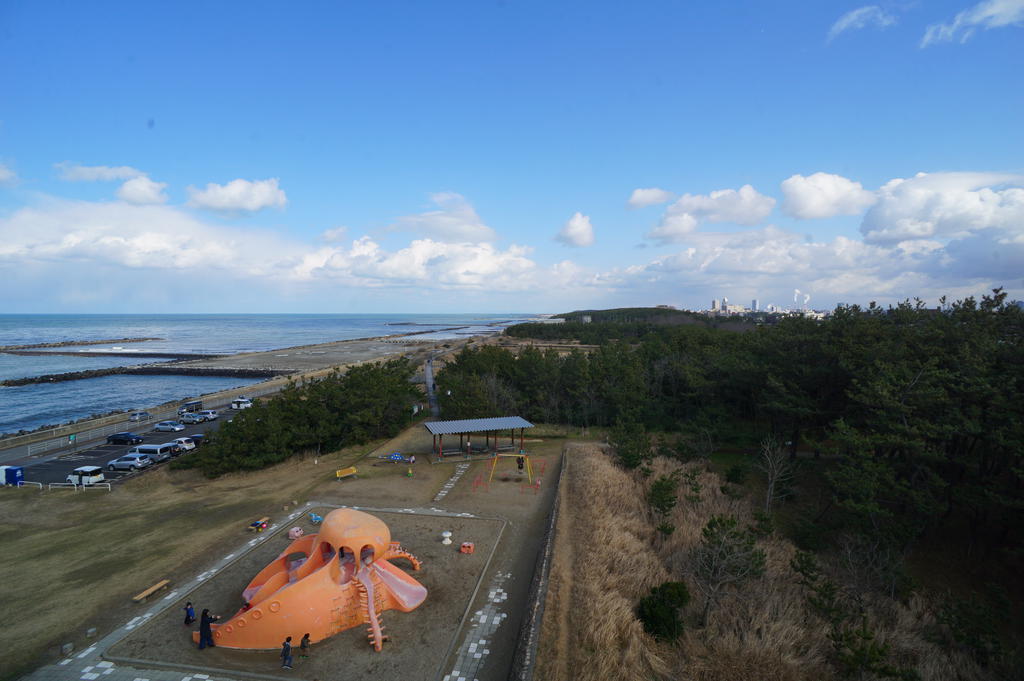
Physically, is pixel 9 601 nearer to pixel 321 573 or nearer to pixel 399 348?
pixel 321 573

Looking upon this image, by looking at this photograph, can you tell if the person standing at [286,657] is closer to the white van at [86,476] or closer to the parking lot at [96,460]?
the parking lot at [96,460]

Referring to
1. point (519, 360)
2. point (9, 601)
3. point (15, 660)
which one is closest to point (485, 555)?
point (15, 660)

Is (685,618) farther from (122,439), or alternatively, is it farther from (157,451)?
(122,439)

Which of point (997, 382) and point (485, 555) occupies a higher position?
point (997, 382)

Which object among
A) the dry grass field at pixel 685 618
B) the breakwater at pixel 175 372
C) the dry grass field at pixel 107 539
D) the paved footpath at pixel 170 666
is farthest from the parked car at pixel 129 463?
the breakwater at pixel 175 372

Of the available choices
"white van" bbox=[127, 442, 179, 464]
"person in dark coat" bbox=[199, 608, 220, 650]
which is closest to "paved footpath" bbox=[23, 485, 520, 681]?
"person in dark coat" bbox=[199, 608, 220, 650]

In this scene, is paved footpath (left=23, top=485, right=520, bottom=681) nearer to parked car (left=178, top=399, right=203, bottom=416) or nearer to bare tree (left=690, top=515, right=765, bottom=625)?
bare tree (left=690, top=515, right=765, bottom=625)
